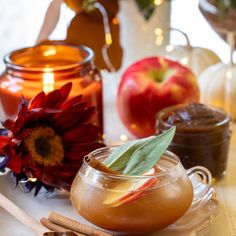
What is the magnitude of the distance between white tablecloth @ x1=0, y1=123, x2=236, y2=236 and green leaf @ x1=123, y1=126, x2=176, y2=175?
0.10 meters

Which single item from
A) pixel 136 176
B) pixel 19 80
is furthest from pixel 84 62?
pixel 136 176

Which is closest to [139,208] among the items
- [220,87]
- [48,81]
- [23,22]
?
[48,81]

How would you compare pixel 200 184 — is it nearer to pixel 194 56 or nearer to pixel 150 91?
pixel 150 91

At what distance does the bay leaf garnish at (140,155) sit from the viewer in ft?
2.00

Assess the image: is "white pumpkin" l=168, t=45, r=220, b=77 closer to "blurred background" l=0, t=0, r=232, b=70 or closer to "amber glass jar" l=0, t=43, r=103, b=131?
"blurred background" l=0, t=0, r=232, b=70

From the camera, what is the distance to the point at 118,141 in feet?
2.90

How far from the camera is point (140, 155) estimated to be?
0.62 metres

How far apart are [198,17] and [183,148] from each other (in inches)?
26.4

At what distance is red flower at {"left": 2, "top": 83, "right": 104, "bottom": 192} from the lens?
0.66 m

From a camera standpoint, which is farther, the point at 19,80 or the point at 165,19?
the point at 165,19

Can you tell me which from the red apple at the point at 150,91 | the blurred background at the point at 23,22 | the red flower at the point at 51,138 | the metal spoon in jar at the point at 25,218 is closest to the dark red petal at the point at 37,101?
the red flower at the point at 51,138

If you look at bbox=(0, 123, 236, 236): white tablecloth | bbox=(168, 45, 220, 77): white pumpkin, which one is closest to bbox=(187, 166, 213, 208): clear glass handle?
bbox=(0, 123, 236, 236): white tablecloth

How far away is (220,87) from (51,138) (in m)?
0.34

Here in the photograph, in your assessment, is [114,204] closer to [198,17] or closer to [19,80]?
[19,80]
